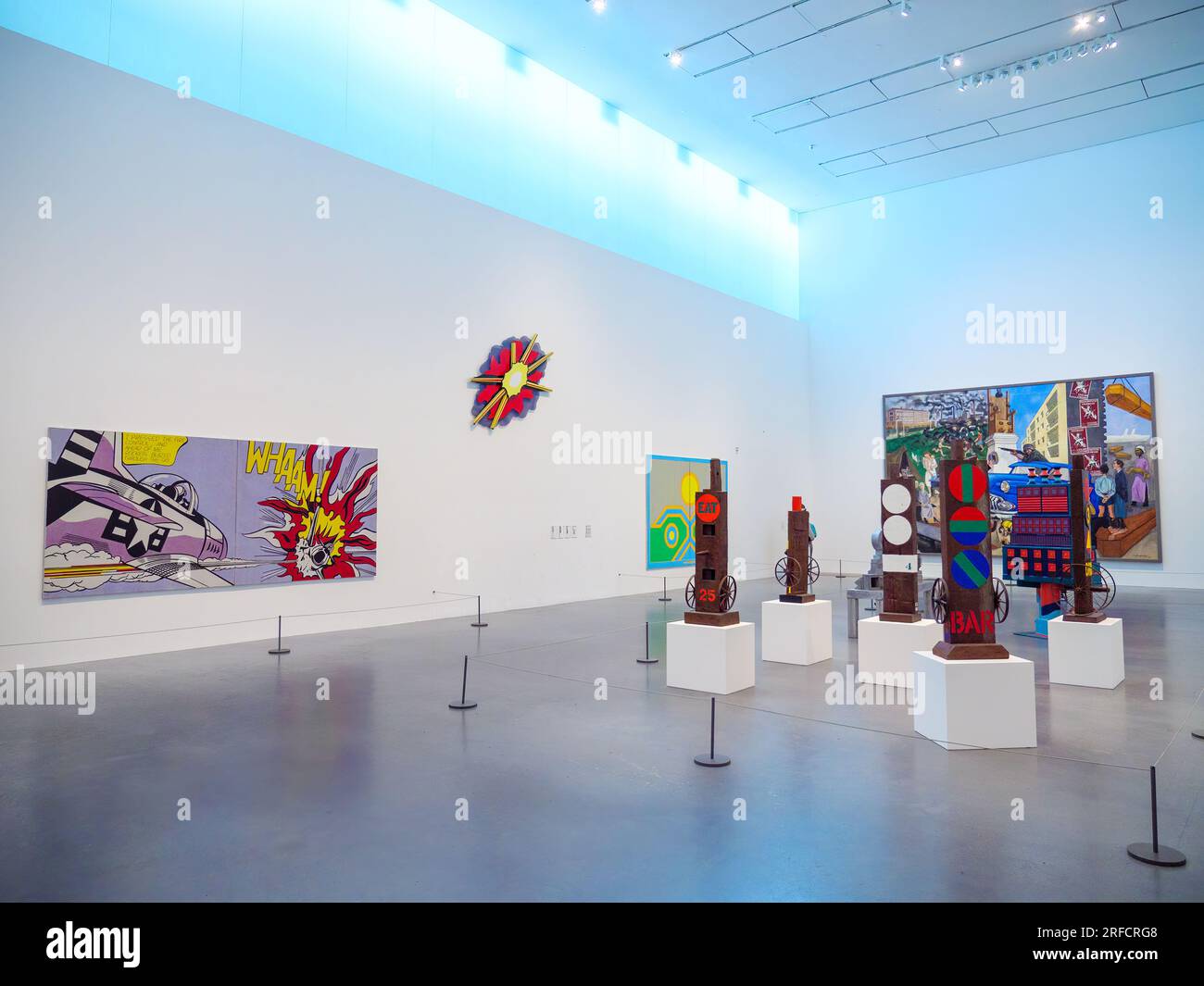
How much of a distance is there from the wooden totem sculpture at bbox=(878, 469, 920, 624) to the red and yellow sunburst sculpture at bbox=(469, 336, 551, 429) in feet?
19.0

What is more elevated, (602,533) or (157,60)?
(157,60)

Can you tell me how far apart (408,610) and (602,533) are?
156 inches

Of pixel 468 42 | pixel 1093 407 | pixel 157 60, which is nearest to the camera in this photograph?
pixel 157 60

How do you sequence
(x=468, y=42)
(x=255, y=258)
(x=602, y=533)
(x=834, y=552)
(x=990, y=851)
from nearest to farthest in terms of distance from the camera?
(x=990, y=851), (x=255, y=258), (x=468, y=42), (x=602, y=533), (x=834, y=552)

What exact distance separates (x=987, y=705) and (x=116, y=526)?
7.41m

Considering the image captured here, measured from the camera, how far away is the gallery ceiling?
10898 mm

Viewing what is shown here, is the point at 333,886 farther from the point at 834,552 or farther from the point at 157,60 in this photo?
the point at 834,552

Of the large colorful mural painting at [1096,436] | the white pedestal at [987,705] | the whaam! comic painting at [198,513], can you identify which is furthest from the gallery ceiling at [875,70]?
the white pedestal at [987,705]

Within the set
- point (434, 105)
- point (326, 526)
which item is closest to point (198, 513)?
point (326, 526)

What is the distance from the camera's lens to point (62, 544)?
6.89 meters

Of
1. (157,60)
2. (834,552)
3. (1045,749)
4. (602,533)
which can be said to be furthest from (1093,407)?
(157,60)

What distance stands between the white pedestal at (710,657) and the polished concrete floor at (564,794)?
0.19m

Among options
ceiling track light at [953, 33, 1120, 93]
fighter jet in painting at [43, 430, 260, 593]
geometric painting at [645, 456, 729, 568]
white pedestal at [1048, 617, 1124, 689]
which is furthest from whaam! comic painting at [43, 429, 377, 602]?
ceiling track light at [953, 33, 1120, 93]
